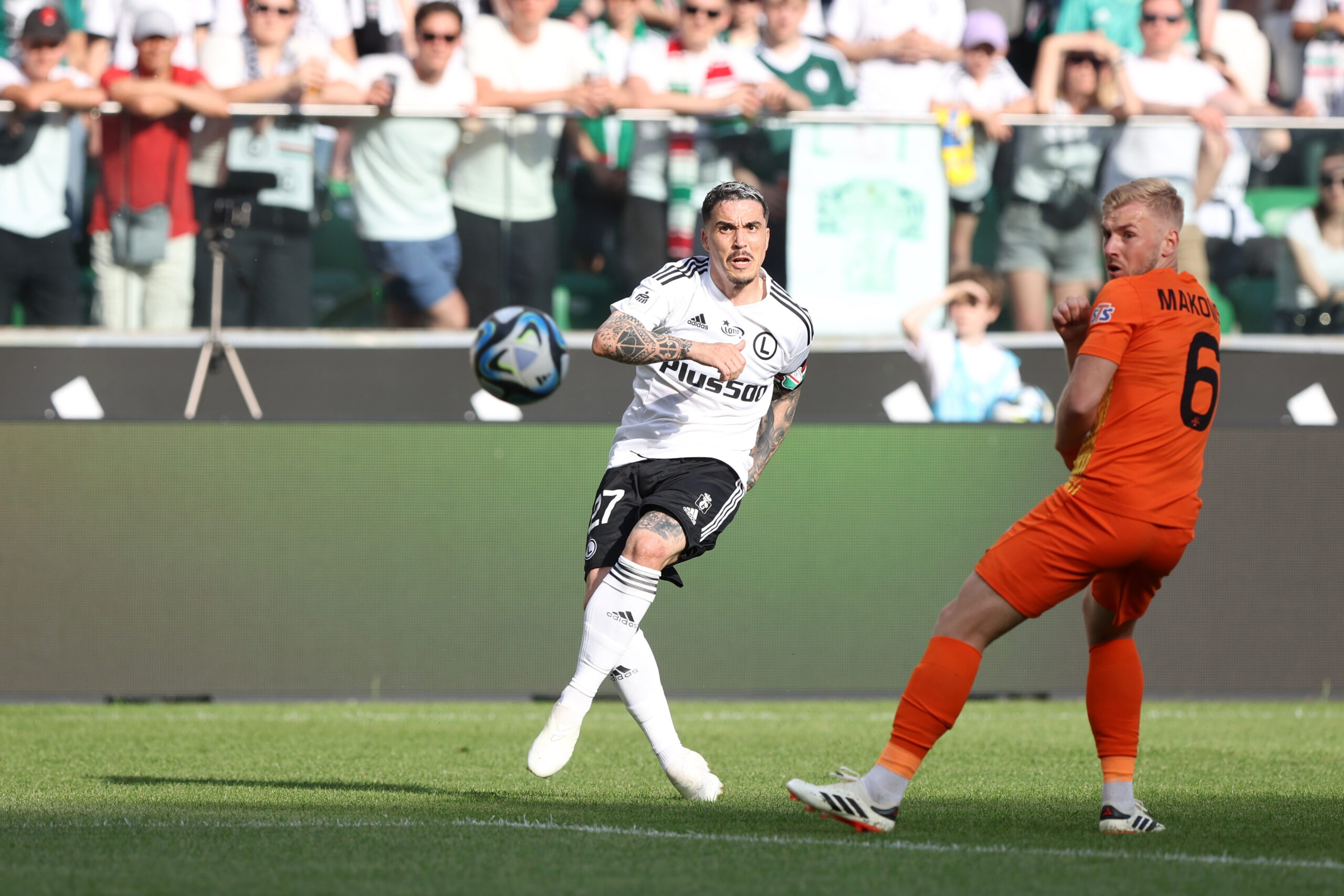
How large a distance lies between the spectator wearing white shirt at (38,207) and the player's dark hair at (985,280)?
601 centimetres

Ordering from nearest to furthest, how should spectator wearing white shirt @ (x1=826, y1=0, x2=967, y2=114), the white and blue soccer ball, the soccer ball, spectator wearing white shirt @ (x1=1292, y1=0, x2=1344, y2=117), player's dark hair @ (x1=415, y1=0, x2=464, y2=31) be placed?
the soccer ball, the white and blue soccer ball, player's dark hair @ (x1=415, y1=0, x2=464, y2=31), spectator wearing white shirt @ (x1=826, y1=0, x2=967, y2=114), spectator wearing white shirt @ (x1=1292, y1=0, x2=1344, y2=117)

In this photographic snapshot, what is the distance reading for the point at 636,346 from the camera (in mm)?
5840

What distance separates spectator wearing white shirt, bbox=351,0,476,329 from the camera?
11.2m

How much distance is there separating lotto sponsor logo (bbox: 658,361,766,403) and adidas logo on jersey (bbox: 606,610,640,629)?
0.91 meters

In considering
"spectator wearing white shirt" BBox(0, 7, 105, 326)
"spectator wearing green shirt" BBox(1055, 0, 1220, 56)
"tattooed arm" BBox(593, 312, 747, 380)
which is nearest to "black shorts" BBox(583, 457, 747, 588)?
"tattooed arm" BBox(593, 312, 747, 380)

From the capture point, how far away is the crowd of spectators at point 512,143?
Result: 11180mm

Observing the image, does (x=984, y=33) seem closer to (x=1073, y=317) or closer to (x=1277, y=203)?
(x=1277, y=203)

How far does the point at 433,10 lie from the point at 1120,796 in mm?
8218

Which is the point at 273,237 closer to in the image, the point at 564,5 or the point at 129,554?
the point at 129,554

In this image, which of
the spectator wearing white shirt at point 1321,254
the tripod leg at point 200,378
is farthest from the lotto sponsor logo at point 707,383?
the spectator wearing white shirt at point 1321,254

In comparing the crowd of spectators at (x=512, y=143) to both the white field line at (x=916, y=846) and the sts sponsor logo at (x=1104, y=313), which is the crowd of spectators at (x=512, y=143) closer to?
the sts sponsor logo at (x=1104, y=313)

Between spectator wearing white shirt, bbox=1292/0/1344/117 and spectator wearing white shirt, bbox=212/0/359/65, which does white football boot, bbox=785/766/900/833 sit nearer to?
spectator wearing white shirt, bbox=212/0/359/65

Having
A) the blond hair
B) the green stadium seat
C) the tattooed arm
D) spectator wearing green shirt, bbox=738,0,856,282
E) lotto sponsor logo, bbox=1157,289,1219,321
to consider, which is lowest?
the tattooed arm

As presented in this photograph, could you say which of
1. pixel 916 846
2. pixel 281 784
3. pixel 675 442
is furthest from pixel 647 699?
pixel 281 784
